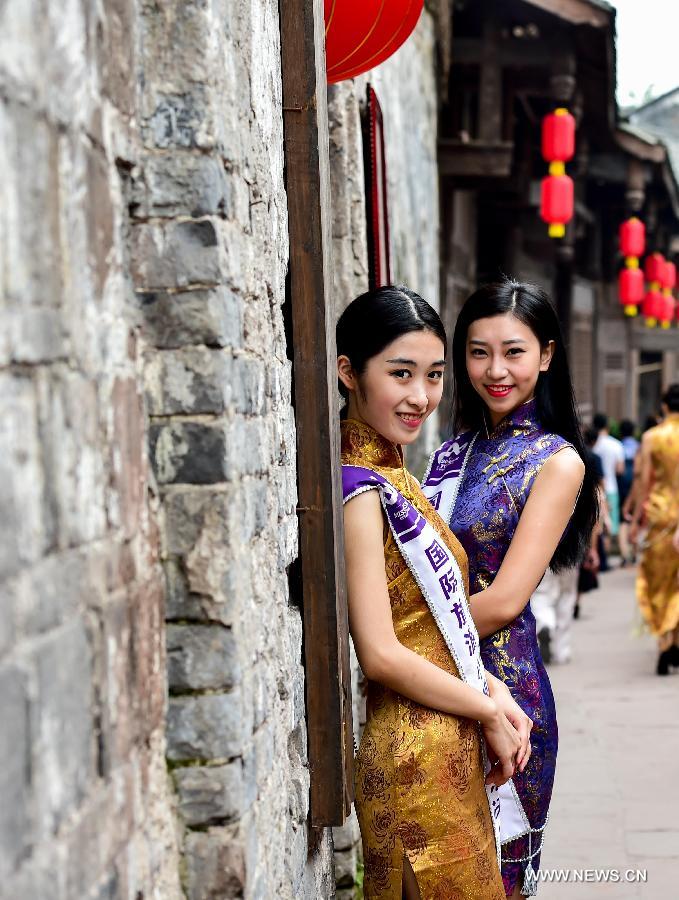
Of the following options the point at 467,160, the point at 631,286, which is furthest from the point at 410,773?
the point at 631,286

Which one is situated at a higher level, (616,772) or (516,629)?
(516,629)

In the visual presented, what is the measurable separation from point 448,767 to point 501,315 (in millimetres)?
1064

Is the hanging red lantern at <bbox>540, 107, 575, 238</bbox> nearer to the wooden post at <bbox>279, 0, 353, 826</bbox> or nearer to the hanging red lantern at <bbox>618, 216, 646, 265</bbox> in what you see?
the hanging red lantern at <bbox>618, 216, 646, 265</bbox>

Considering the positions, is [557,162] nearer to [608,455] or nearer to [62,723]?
[608,455]

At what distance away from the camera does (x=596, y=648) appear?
30.5 ft

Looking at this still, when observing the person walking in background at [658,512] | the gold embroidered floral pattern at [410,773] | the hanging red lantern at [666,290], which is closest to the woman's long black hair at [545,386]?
the gold embroidered floral pattern at [410,773]

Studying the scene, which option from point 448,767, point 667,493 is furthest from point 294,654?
point 667,493

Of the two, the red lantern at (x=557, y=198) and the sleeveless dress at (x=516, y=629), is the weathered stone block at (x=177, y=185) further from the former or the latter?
the red lantern at (x=557, y=198)

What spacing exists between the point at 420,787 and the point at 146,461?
0.95 meters

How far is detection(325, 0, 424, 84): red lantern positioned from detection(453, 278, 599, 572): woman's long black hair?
916 mm

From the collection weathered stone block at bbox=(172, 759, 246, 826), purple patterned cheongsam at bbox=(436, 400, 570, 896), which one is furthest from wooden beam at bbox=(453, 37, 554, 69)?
weathered stone block at bbox=(172, 759, 246, 826)

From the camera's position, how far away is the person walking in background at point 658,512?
8.39 meters

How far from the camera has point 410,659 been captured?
7.80 ft

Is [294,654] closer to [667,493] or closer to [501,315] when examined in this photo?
[501,315]
